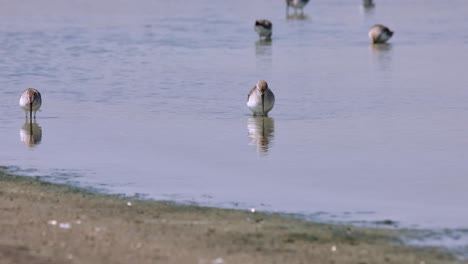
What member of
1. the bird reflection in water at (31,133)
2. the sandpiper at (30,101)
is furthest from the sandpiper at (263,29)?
the bird reflection in water at (31,133)

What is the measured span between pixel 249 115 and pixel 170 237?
760 cm

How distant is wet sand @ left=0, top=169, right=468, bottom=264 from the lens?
875 cm

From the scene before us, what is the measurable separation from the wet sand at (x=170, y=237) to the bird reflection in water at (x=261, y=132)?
11.5 ft

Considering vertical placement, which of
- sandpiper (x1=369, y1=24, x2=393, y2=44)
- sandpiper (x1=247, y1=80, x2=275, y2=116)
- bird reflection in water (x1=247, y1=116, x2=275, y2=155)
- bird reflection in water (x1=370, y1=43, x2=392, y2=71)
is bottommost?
bird reflection in water (x1=247, y1=116, x2=275, y2=155)

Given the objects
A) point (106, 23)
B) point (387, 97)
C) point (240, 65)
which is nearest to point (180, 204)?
point (387, 97)

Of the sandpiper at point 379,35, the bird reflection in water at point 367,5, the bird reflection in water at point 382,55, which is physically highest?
the bird reflection in water at point 367,5

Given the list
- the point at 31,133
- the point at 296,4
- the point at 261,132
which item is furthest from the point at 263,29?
the point at 31,133

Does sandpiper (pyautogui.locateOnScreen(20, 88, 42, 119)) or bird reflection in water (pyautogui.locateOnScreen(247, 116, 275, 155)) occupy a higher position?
sandpiper (pyautogui.locateOnScreen(20, 88, 42, 119))

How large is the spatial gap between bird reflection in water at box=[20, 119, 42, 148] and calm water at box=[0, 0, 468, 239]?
0.22ft

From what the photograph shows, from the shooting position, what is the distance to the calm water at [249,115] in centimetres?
1166

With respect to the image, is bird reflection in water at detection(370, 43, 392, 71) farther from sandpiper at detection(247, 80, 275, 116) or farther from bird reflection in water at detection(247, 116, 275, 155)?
bird reflection in water at detection(247, 116, 275, 155)

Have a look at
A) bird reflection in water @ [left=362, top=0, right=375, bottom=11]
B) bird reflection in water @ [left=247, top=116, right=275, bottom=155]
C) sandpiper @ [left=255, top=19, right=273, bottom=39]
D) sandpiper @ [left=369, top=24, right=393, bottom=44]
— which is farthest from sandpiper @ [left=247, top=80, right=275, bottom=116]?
bird reflection in water @ [left=362, top=0, right=375, bottom=11]

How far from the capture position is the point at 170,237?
9367mm

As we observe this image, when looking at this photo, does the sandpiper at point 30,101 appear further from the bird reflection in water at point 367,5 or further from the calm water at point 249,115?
the bird reflection in water at point 367,5
